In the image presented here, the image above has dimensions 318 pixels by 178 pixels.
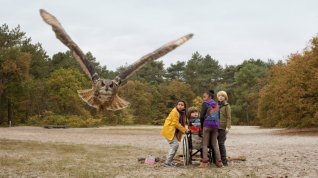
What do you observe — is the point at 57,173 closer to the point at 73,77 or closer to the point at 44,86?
the point at 73,77

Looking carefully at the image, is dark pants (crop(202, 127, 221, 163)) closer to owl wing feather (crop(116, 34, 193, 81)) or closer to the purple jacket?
the purple jacket

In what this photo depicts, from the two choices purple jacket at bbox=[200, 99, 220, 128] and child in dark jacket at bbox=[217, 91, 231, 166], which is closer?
purple jacket at bbox=[200, 99, 220, 128]

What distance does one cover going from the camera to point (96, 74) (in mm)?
7535

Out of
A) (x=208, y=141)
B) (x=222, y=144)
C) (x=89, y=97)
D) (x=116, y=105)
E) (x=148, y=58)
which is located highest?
(x=148, y=58)

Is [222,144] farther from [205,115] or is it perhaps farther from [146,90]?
[146,90]

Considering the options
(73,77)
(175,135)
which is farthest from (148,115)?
(175,135)

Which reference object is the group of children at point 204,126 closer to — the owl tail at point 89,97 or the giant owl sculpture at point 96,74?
the giant owl sculpture at point 96,74

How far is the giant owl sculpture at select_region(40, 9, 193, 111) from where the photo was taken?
7.34 meters

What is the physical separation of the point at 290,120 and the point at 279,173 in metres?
25.3

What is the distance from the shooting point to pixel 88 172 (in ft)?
30.7

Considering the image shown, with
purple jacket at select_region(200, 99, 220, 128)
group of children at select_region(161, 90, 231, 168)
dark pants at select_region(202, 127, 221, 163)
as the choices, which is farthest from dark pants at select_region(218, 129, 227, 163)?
purple jacket at select_region(200, 99, 220, 128)

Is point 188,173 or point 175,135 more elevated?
point 175,135

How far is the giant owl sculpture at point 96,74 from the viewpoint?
24.1 ft

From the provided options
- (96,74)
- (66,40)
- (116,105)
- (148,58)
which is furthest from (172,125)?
(66,40)
